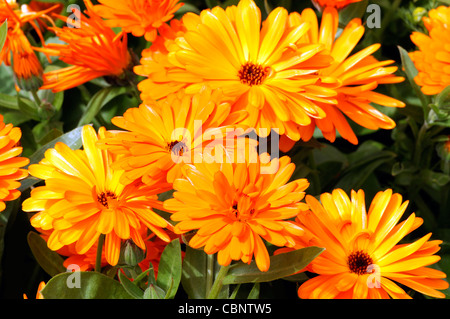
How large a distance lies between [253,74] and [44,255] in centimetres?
37

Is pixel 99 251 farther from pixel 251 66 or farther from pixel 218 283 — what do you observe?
pixel 251 66

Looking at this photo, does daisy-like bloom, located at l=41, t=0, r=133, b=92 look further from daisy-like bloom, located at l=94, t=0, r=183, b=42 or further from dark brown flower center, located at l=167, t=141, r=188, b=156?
dark brown flower center, located at l=167, t=141, r=188, b=156

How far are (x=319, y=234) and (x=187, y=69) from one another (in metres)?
0.26

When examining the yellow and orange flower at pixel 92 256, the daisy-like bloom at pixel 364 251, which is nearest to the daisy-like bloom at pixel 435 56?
the daisy-like bloom at pixel 364 251

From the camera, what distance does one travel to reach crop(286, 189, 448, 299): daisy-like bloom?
649 mm

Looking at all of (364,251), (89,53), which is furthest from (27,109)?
(364,251)

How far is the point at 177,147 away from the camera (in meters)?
0.67

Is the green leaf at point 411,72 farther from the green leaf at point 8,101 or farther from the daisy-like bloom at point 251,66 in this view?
the green leaf at point 8,101

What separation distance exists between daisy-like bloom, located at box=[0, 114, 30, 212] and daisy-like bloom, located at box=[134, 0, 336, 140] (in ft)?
0.58

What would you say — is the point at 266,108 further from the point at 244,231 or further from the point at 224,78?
the point at 244,231

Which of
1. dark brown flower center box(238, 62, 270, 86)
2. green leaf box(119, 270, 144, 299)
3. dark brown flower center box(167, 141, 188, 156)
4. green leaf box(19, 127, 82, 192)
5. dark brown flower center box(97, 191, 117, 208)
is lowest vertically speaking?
green leaf box(119, 270, 144, 299)

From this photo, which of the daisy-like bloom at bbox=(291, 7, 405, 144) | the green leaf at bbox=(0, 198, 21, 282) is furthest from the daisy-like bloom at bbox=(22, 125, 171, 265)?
the daisy-like bloom at bbox=(291, 7, 405, 144)

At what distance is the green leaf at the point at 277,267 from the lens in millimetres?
622
